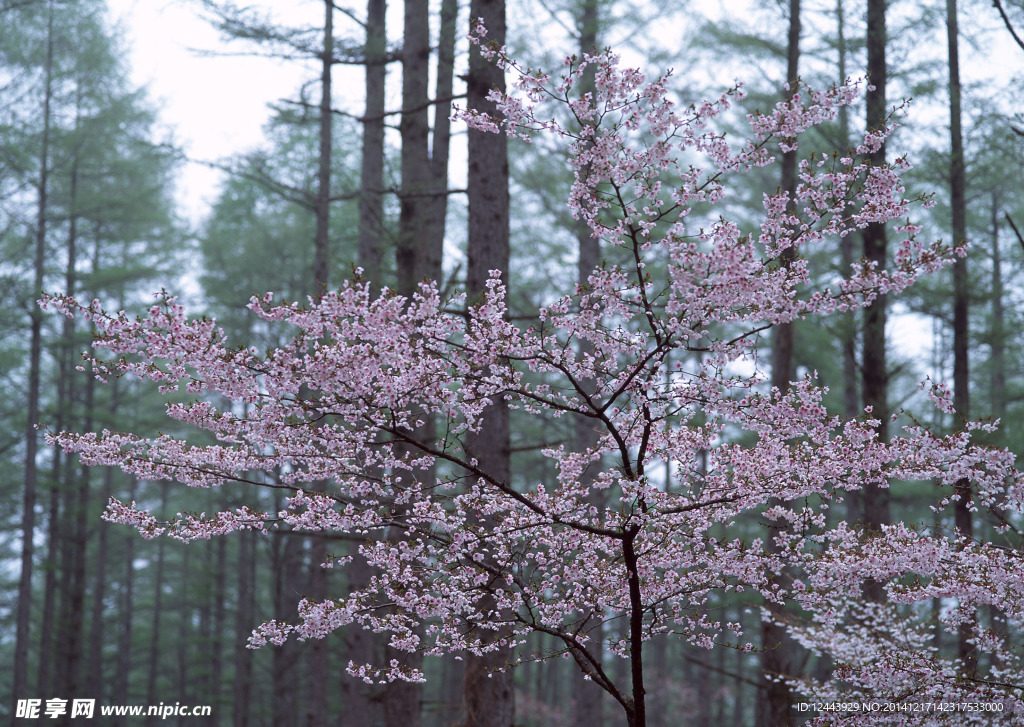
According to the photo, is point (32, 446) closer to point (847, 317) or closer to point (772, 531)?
point (772, 531)

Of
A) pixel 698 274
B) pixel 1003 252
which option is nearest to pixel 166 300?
pixel 698 274

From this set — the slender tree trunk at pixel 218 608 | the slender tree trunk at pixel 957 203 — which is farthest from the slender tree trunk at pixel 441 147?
the slender tree trunk at pixel 218 608

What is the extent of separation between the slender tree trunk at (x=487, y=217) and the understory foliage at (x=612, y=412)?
84cm

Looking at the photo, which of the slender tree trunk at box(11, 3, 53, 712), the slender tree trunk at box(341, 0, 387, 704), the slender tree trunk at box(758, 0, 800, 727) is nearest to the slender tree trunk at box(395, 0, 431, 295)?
the slender tree trunk at box(341, 0, 387, 704)

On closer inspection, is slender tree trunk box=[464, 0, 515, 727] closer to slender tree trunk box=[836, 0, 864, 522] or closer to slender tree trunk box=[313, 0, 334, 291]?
slender tree trunk box=[836, 0, 864, 522]

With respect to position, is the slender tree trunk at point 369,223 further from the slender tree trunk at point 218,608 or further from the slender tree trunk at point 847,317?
the slender tree trunk at point 218,608

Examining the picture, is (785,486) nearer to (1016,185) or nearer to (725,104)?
(725,104)

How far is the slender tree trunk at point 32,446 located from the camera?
10852mm

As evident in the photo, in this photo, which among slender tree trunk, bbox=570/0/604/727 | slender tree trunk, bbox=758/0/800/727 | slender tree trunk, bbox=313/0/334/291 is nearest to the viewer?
slender tree trunk, bbox=758/0/800/727

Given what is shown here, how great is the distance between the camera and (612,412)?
469cm

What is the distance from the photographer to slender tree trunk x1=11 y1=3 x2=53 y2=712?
10852mm

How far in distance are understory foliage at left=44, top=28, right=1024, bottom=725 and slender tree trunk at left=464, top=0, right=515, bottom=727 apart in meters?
0.84

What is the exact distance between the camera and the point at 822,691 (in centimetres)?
666

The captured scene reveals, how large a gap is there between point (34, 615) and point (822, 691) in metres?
20.0
